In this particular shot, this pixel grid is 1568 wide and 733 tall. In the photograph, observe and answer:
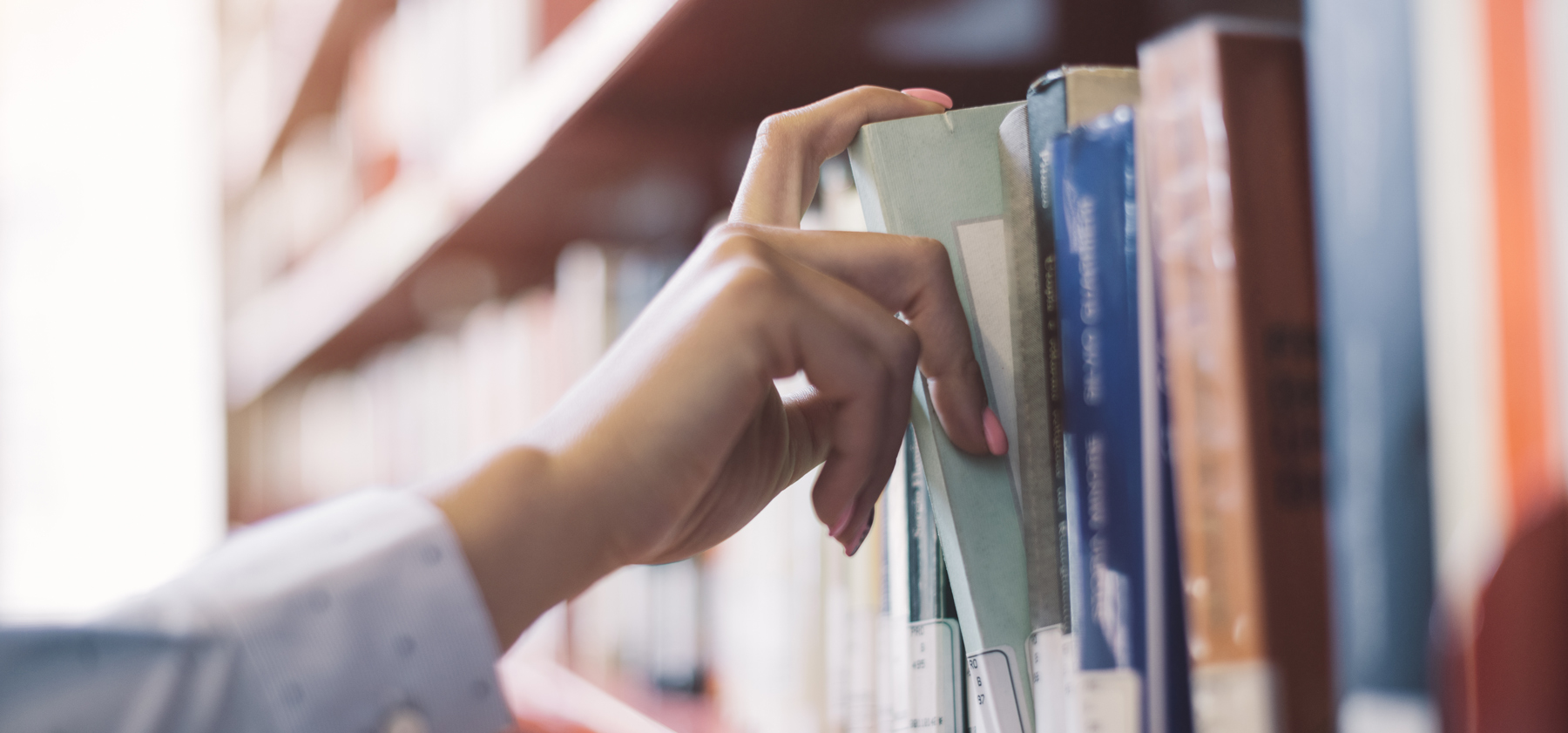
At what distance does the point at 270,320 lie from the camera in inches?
90.5

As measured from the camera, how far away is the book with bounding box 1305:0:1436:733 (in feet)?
0.88

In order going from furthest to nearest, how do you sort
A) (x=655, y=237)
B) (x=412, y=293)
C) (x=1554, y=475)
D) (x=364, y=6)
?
→ (x=364, y=6) → (x=412, y=293) → (x=655, y=237) → (x=1554, y=475)

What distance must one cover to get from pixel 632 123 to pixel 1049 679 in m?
0.57

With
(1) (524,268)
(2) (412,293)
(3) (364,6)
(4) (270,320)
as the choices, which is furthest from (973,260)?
(4) (270,320)

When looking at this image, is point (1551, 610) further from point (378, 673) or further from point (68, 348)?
point (68, 348)

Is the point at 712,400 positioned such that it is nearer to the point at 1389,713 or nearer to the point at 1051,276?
the point at 1051,276

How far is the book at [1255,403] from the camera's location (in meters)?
0.32

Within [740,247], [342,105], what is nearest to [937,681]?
[740,247]

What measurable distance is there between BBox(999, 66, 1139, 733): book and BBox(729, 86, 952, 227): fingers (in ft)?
0.27

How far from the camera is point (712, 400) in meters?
0.45

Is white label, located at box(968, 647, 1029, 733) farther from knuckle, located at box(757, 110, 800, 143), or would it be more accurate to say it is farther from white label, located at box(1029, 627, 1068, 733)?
knuckle, located at box(757, 110, 800, 143)

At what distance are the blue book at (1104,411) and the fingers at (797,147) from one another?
0.47ft

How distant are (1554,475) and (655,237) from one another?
1.13 metres

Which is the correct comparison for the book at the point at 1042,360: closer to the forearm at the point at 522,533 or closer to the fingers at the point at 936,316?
the fingers at the point at 936,316
